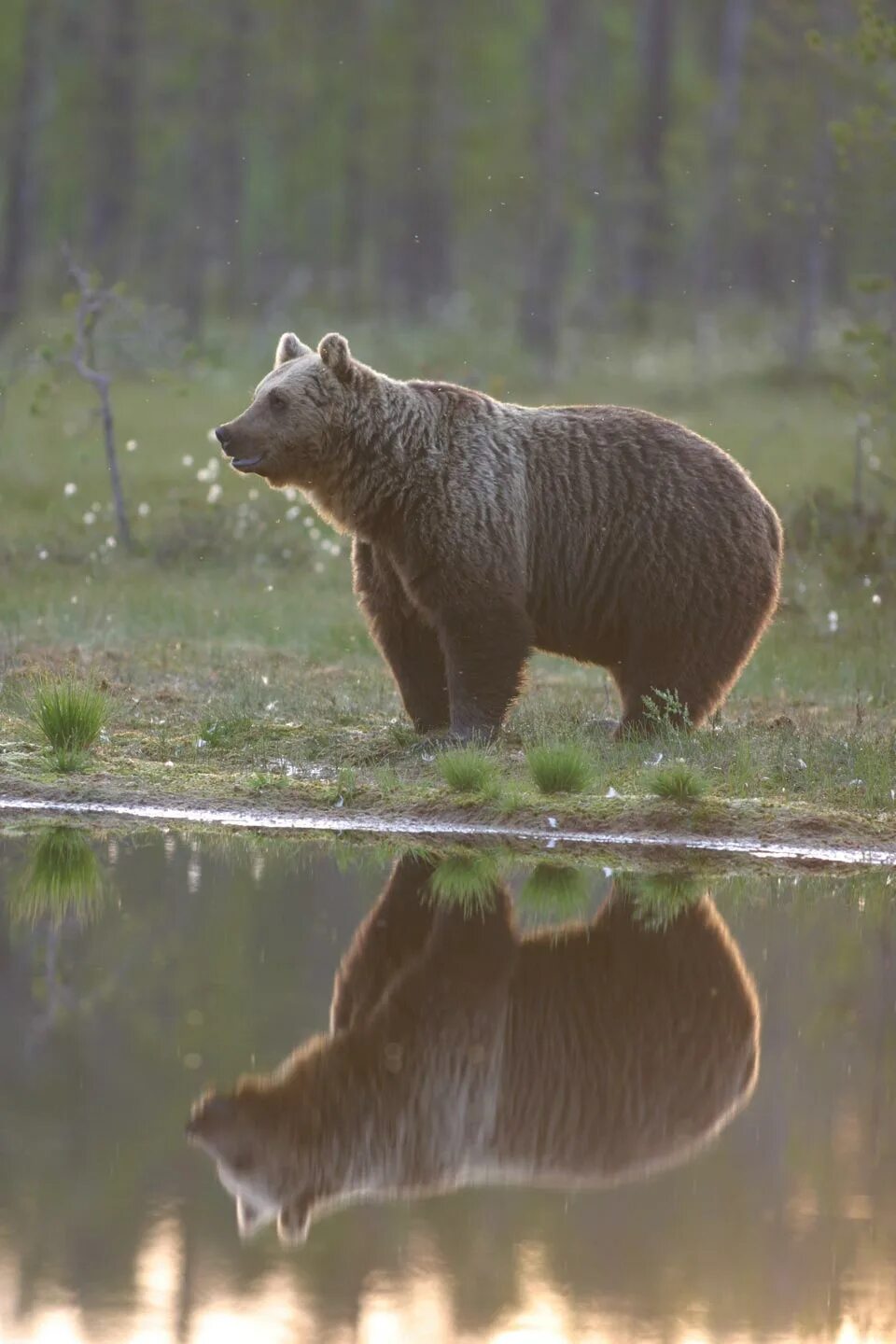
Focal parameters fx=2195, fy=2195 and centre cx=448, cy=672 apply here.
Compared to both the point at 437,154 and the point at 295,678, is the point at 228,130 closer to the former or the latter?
the point at 437,154

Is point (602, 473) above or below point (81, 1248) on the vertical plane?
above

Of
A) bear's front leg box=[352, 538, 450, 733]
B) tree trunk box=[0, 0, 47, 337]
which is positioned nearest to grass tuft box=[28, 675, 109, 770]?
bear's front leg box=[352, 538, 450, 733]

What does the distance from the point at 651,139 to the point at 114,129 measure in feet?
32.1

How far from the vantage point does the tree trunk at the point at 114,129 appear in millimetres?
39750

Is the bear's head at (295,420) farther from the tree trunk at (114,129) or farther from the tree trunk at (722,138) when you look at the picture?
the tree trunk at (114,129)

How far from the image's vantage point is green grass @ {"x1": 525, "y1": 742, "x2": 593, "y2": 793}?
32.1 feet

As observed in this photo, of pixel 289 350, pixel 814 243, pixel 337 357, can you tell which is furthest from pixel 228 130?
pixel 337 357

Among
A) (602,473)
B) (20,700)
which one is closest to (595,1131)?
(602,473)

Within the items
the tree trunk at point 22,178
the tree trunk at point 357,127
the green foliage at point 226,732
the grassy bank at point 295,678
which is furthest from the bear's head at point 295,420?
the tree trunk at point 357,127

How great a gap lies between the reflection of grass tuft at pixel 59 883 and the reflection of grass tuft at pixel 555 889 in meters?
1.64

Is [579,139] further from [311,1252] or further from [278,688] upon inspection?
[311,1252]

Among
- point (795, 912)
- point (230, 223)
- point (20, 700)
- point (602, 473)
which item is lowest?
point (795, 912)

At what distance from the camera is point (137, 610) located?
15273mm

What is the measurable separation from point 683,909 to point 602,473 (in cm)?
323
